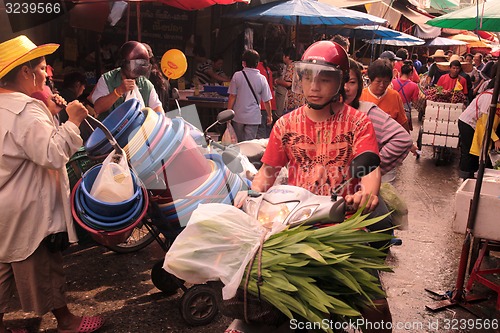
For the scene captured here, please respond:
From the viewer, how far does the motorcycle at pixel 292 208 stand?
2135mm

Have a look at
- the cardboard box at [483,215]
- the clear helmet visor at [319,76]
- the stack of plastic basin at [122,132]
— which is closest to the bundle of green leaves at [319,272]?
the clear helmet visor at [319,76]

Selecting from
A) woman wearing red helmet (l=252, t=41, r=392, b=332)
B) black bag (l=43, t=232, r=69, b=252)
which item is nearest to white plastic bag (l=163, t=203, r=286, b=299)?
woman wearing red helmet (l=252, t=41, r=392, b=332)

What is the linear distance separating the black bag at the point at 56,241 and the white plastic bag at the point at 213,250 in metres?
1.84

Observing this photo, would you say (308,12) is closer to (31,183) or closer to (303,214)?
(31,183)

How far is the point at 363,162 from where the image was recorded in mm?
2547

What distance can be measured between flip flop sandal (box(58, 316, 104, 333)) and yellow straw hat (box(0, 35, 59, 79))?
1.94m

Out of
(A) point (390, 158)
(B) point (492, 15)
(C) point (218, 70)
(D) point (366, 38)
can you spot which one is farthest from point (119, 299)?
(D) point (366, 38)

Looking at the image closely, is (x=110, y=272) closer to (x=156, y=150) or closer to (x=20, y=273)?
(x=20, y=273)

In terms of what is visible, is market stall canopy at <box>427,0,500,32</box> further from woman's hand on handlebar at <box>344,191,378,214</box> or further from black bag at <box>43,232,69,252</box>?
black bag at <box>43,232,69,252</box>

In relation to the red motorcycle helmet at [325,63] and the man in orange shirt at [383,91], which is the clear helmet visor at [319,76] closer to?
the red motorcycle helmet at [325,63]

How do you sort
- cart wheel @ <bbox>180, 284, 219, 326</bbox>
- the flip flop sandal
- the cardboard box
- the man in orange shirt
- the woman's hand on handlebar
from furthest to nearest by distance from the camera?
the man in orange shirt, the cardboard box, cart wheel @ <bbox>180, 284, 219, 326</bbox>, the flip flop sandal, the woman's hand on handlebar

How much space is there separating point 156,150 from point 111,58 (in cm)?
737

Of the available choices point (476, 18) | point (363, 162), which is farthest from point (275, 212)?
point (476, 18)

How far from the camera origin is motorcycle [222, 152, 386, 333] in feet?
7.00
